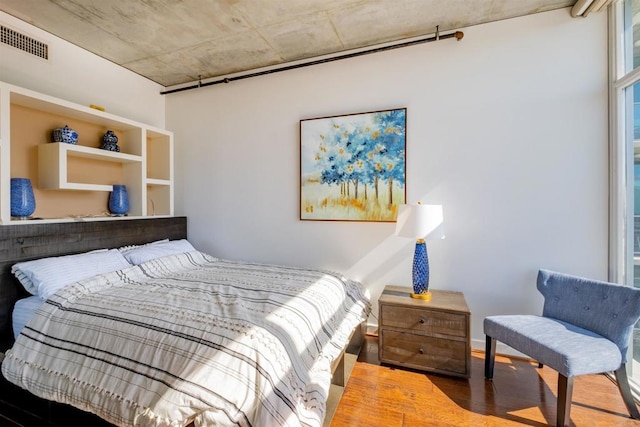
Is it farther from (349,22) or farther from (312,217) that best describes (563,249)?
(349,22)

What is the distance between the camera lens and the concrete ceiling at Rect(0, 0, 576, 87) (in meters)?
2.15

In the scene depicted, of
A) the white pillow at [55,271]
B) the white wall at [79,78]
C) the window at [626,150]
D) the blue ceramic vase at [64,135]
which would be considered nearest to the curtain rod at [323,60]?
the white wall at [79,78]

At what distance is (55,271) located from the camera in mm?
2010

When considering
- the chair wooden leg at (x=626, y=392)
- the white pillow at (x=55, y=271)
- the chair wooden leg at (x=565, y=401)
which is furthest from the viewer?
the white pillow at (x=55, y=271)

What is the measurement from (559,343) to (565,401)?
0.29 meters

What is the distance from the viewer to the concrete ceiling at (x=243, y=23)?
7.05 feet

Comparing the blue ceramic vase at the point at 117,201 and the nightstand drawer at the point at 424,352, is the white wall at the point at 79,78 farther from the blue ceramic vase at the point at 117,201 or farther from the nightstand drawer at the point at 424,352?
the nightstand drawer at the point at 424,352

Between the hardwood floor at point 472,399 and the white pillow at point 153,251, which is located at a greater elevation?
the white pillow at point 153,251

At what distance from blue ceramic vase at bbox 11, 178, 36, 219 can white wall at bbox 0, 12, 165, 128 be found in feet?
2.61

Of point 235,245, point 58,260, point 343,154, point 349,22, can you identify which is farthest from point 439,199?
point 58,260

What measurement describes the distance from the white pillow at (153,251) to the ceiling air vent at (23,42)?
5.79ft

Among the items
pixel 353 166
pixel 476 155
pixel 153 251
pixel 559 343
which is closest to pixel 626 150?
pixel 476 155

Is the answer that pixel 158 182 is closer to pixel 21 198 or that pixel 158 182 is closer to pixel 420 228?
pixel 21 198

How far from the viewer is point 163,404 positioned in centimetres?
119
